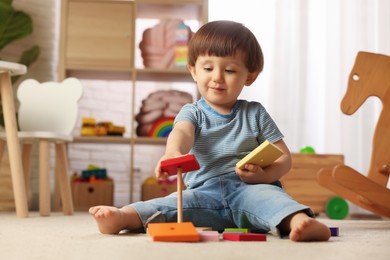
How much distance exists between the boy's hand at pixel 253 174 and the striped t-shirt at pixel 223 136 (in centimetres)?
7

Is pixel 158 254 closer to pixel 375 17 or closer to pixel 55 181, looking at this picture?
pixel 55 181

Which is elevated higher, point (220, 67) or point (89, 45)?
point (220, 67)

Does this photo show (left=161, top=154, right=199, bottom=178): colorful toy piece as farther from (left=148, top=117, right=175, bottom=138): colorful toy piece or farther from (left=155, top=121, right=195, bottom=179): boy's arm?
(left=148, top=117, right=175, bottom=138): colorful toy piece

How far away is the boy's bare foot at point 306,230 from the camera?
42.4 inches

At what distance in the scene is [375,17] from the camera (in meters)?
3.17

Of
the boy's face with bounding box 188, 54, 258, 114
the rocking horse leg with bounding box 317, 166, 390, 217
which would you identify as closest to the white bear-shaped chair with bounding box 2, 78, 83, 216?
the rocking horse leg with bounding box 317, 166, 390, 217

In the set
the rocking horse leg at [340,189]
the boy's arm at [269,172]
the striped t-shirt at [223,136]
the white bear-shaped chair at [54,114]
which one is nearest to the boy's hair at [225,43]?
the striped t-shirt at [223,136]

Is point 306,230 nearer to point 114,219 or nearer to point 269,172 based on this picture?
point 269,172

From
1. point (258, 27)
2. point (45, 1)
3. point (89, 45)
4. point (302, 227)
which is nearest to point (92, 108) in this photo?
point (89, 45)

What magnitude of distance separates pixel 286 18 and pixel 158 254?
2464mm

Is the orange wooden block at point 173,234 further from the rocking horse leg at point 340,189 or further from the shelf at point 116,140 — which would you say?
the shelf at point 116,140

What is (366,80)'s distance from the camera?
1.96 meters

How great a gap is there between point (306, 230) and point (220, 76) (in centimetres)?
Result: 42

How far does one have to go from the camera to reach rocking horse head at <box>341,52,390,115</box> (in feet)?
6.39
